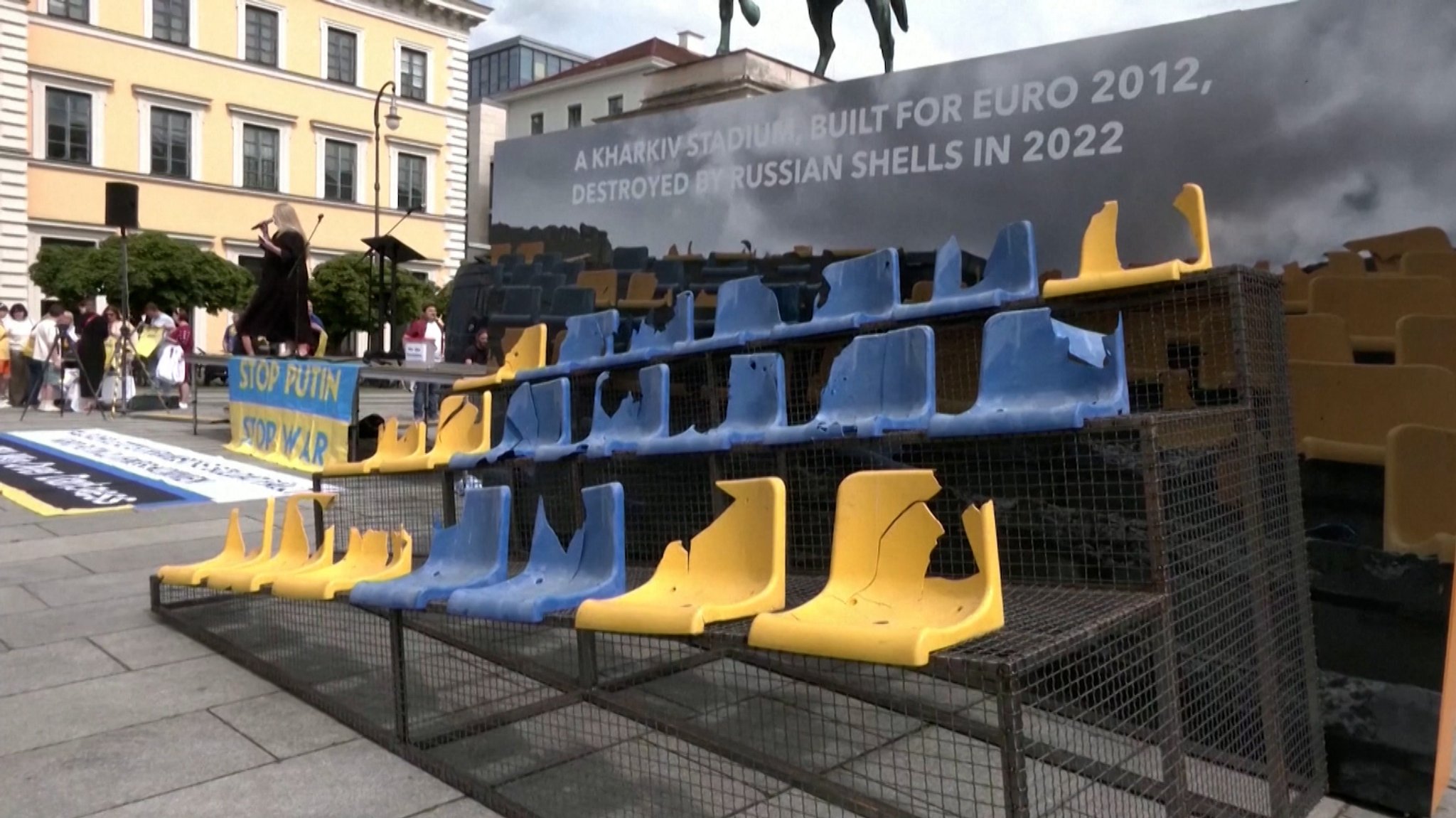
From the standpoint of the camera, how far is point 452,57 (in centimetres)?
4434

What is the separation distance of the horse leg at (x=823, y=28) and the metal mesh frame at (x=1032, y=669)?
2.95 meters

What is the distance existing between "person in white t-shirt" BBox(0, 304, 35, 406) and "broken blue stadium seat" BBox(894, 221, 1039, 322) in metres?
16.8

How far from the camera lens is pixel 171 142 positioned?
36438mm

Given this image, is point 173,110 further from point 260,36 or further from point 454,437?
point 454,437

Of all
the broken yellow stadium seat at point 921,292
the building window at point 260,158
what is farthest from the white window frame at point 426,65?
the broken yellow stadium seat at point 921,292

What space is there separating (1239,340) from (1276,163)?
84 cm

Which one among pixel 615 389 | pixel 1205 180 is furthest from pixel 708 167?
pixel 1205 180

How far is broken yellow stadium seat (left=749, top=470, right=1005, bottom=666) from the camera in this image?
1992 mm

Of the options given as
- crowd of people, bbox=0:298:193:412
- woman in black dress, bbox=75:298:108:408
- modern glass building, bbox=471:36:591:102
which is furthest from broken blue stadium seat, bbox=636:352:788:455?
modern glass building, bbox=471:36:591:102

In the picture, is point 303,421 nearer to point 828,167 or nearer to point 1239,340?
point 828,167

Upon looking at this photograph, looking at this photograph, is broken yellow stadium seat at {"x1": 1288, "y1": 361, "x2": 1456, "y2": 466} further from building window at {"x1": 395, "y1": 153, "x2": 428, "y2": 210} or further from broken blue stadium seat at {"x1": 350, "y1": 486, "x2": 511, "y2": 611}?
building window at {"x1": 395, "y1": 153, "x2": 428, "y2": 210}

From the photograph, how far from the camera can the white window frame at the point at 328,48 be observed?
40.2 m

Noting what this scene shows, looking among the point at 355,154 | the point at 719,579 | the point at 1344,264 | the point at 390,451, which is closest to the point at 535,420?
the point at 390,451

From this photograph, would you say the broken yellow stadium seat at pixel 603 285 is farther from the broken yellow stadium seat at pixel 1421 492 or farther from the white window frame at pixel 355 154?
the white window frame at pixel 355 154
